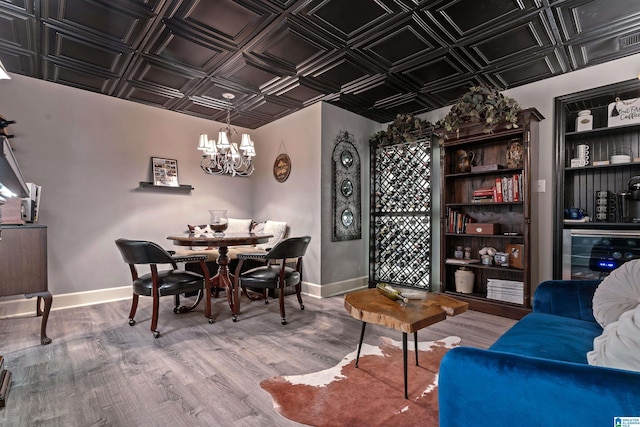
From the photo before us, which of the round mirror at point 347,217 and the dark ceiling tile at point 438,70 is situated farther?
the round mirror at point 347,217

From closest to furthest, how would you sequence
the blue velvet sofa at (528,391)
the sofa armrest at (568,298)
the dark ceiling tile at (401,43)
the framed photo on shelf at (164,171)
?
the blue velvet sofa at (528,391) < the sofa armrest at (568,298) < the dark ceiling tile at (401,43) < the framed photo on shelf at (164,171)

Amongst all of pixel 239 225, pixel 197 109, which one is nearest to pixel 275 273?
pixel 239 225

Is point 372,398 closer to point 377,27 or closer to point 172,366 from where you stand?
point 172,366

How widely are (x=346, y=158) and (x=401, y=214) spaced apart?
1.11m

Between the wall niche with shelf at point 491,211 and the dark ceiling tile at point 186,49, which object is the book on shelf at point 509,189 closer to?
the wall niche with shelf at point 491,211

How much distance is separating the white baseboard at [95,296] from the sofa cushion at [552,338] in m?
2.67

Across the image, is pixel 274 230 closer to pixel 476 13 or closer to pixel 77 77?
pixel 77 77

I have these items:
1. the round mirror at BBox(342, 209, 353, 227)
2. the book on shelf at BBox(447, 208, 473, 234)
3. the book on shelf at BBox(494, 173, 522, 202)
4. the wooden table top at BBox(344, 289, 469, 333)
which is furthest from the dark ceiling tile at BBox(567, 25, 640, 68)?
the round mirror at BBox(342, 209, 353, 227)

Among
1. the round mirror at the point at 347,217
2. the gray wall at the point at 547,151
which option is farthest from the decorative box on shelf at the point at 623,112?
the round mirror at the point at 347,217

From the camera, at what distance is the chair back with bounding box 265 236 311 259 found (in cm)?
305

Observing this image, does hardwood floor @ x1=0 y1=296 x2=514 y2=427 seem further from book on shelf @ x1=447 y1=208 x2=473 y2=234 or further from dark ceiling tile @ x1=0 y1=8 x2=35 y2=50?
dark ceiling tile @ x1=0 y1=8 x2=35 y2=50

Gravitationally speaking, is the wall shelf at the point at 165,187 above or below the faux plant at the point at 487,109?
below

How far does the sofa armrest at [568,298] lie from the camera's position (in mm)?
1862

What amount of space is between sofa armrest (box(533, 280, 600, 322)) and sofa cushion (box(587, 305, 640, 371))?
950 millimetres
